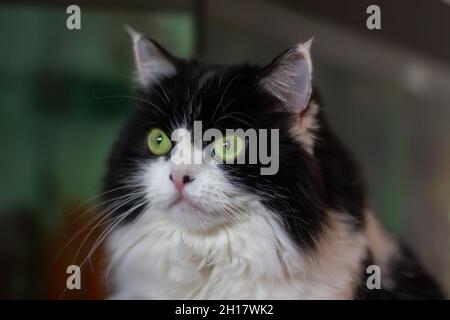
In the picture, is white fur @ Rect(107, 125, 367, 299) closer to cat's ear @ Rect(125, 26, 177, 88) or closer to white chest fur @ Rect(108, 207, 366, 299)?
white chest fur @ Rect(108, 207, 366, 299)

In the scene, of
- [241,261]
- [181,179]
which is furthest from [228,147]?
[241,261]

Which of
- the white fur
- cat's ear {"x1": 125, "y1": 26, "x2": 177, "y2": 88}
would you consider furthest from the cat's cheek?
cat's ear {"x1": 125, "y1": 26, "x2": 177, "y2": 88}

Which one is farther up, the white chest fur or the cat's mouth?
the cat's mouth

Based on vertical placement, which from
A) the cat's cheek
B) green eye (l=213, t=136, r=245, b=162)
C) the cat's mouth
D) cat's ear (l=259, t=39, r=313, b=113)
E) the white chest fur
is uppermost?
cat's ear (l=259, t=39, r=313, b=113)

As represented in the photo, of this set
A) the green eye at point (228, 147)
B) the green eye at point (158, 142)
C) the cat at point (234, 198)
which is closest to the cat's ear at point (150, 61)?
the cat at point (234, 198)

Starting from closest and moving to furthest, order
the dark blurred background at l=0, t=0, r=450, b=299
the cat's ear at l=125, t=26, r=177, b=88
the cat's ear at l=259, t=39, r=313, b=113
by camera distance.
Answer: the cat's ear at l=259, t=39, r=313, b=113 < the cat's ear at l=125, t=26, r=177, b=88 < the dark blurred background at l=0, t=0, r=450, b=299

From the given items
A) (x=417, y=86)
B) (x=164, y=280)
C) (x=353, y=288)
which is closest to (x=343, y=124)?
(x=417, y=86)

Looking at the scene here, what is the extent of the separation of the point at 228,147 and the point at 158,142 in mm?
154

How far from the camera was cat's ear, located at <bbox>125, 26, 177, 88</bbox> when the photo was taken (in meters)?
1.19

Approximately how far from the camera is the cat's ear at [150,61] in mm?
1188

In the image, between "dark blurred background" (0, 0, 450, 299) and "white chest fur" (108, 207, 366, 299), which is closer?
"white chest fur" (108, 207, 366, 299)

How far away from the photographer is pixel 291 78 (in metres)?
1.06

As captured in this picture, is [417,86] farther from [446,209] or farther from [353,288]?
[353,288]

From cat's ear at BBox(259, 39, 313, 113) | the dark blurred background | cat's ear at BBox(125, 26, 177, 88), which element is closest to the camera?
cat's ear at BBox(259, 39, 313, 113)
